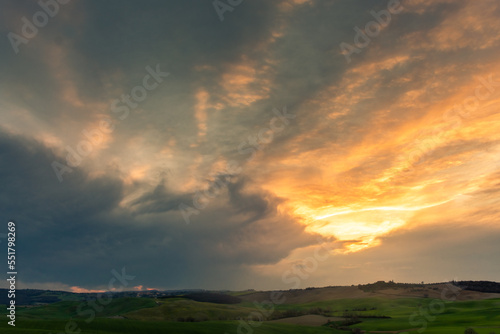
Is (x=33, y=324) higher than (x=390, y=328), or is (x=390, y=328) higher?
(x=33, y=324)

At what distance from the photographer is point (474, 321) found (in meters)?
110

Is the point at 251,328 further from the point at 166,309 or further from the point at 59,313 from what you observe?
the point at 59,313

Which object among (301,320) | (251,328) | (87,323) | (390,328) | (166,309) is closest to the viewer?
(87,323)

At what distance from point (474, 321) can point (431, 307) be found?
7609 centimetres

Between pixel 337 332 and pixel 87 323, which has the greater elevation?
pixel 87 323

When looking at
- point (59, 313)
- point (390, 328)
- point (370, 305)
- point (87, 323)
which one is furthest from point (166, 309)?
point (370, 305)

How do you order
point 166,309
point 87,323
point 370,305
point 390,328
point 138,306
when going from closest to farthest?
point 87,323, point 390,328, point 166,309, point 138,306, point 370,305

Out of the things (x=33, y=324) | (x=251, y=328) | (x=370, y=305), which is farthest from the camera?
(x=370, y=305)

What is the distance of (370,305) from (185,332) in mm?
151667

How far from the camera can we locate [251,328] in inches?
3935

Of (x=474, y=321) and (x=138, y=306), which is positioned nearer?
(x=474, y=321)

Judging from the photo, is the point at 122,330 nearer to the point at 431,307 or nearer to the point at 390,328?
the point at 390,328

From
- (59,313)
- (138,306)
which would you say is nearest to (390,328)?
(138,306)

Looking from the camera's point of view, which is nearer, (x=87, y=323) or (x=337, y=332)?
(x=87, y=323)
